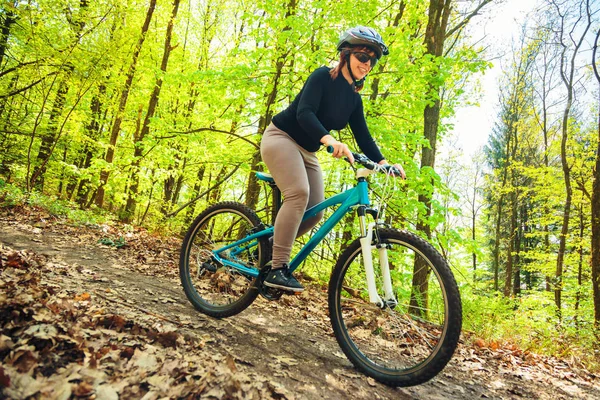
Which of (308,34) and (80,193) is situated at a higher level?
(308,34)

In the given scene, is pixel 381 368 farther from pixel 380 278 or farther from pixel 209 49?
pixel 209 49

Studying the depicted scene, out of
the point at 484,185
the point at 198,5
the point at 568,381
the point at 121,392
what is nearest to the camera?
the point at 121,392

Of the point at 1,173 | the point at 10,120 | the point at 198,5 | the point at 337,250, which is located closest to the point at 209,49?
the point at 198,5

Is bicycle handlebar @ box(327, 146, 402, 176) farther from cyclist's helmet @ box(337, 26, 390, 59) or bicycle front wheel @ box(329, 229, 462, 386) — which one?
cyclist's helmet @ box(337, 26, 390, 59)

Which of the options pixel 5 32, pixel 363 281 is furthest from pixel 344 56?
pixel 5 32

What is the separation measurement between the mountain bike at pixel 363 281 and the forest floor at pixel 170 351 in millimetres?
194

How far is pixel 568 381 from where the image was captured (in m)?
3.28

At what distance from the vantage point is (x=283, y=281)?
8.53ft

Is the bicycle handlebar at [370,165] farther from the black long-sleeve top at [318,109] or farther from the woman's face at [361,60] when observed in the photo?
the woman's face at [361,60]

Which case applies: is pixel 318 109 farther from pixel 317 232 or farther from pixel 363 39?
pixel 317 232

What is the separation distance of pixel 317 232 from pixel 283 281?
0.49 m

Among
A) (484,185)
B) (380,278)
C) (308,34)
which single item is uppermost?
(484,185)

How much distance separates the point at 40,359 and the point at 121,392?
1.20 feet

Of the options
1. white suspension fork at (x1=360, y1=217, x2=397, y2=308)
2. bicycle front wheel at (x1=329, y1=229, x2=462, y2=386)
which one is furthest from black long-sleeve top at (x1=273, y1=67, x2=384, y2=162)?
bicycle front wheel at (x1=329, y1=229, x2=462, y2=386)
